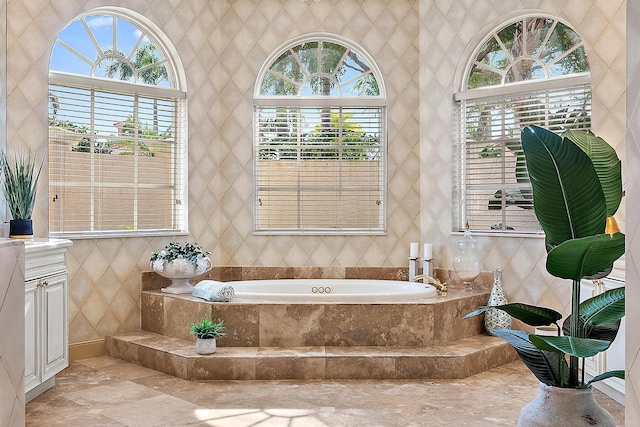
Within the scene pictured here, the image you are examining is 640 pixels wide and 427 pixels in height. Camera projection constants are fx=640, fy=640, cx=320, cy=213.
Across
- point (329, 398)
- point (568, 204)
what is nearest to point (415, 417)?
point (329, 398)

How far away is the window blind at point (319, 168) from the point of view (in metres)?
5.50

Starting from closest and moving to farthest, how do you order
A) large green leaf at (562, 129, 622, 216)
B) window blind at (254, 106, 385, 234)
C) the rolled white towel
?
1. large green leaf at (562, 129, 622, 216)
2. the rolled white towel
3. window blind at (254, 106, 385, 234)

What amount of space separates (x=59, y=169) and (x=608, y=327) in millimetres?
3778

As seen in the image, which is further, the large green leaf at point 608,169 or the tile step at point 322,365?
the tile step at point 322,365

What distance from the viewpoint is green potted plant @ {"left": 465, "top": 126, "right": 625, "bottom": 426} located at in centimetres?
201

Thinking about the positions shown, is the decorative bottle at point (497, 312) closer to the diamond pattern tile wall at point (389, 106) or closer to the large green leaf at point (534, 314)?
the diamond pattern tile wall at point (389, 106)

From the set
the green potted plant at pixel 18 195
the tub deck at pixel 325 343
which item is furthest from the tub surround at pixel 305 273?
the green potted plant at pixel 18 195

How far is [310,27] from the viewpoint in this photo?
541 cm

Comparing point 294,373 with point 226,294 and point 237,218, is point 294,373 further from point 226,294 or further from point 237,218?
point 237,218

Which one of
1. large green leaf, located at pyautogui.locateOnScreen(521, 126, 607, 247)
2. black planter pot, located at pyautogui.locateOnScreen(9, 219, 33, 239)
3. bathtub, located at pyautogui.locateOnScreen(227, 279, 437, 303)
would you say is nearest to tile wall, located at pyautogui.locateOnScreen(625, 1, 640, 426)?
large green leaf, located at pyautogui.locateOnScreen(521, 126, 607, 247)

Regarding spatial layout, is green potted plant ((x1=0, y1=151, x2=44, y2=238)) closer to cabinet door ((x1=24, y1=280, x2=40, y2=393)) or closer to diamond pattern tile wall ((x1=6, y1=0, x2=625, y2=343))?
cabinet door ((x1=24, y1=280, x2=40, y2=393))

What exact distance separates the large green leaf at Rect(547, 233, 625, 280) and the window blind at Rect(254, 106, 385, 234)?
342 centimetres

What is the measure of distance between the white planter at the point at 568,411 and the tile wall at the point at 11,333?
161 centimetres

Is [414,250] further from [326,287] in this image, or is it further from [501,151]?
[501,151]
